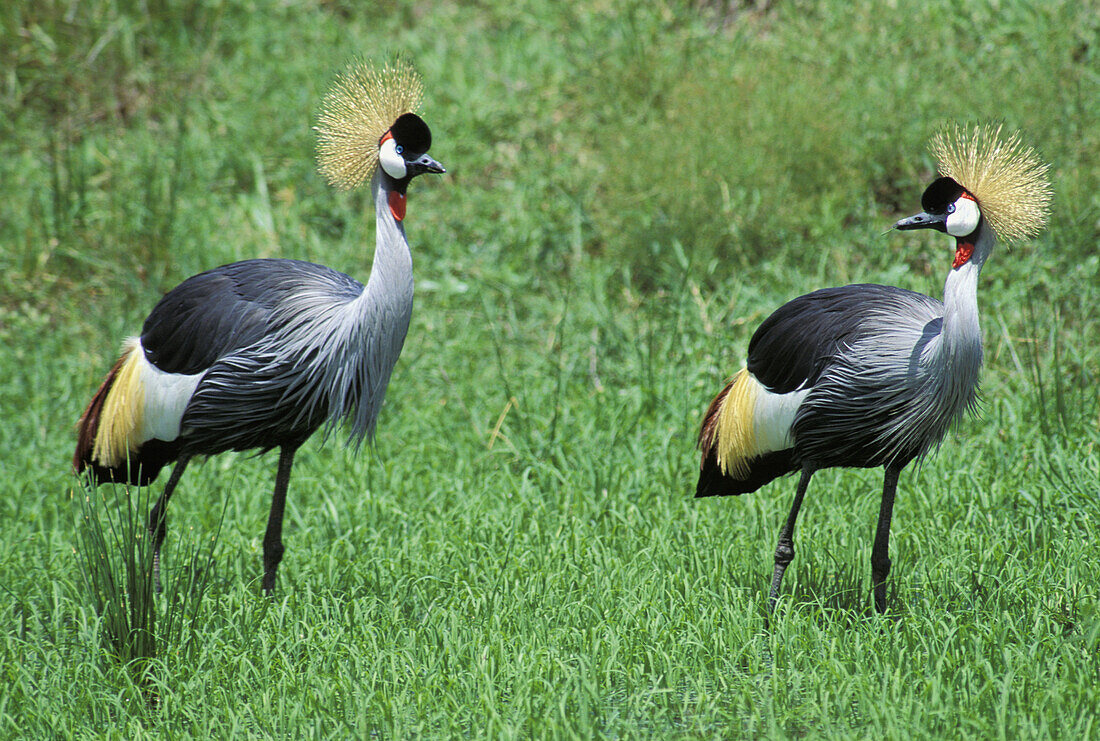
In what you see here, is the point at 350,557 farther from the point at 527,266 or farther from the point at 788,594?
the point at 527,266

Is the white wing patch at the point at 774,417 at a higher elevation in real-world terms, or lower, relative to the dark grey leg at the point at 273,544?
higher

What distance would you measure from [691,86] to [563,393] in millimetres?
2473

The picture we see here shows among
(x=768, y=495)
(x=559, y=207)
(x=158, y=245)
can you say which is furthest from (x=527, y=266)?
(x=768, y=495)

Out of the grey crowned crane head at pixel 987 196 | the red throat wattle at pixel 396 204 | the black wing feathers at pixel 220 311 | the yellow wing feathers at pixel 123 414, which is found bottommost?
the yellow wing feathers at pixel 123 414

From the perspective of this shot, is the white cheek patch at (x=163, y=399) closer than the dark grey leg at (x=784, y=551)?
No

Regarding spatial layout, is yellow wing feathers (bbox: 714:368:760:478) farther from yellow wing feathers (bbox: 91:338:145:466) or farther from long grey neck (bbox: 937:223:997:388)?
yellow wing feathers (bbox: 91:338:145:466)

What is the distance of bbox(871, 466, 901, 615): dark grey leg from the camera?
321 cm

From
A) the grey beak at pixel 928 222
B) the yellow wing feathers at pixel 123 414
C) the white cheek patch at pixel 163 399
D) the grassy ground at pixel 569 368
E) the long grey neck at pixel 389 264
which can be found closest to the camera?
the grassy ground at pixel 569 368

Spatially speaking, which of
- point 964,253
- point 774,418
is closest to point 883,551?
point 774,418

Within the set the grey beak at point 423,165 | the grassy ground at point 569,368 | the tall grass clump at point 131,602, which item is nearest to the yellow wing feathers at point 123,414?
the grassy ground at point 569,368

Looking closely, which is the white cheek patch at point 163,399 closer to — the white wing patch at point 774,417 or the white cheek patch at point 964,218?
the white wing patch at point 774,417

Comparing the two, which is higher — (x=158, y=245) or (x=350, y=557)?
(x=158, y=245)

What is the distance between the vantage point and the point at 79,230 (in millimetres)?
6957

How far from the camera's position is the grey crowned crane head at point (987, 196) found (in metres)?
2.92
